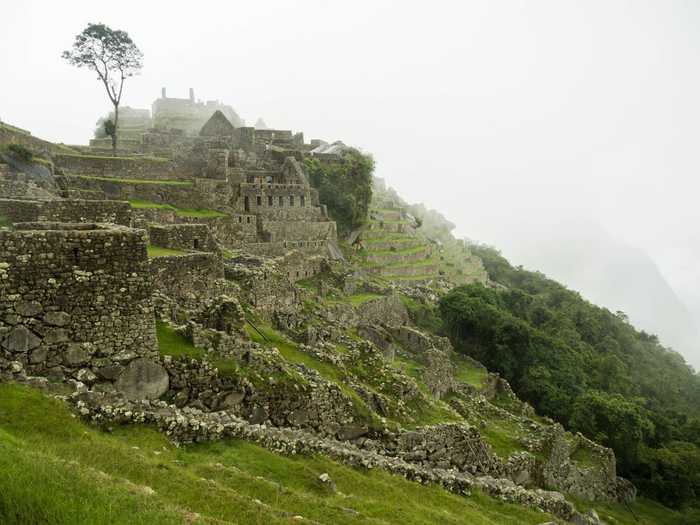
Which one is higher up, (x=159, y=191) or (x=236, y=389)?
(x=159, y=191)

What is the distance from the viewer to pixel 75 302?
431 inches

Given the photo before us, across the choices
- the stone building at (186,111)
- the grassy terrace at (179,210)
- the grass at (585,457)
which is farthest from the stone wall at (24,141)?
the stone building at (186,111)

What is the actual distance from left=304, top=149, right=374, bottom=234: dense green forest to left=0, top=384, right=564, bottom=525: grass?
40867mm

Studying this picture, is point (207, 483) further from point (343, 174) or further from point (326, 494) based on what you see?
point (343, 174)

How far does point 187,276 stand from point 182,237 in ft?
12.2

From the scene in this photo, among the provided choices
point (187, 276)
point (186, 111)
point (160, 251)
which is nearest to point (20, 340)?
point (187, 276)

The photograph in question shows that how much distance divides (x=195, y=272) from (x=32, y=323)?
25.7 ft

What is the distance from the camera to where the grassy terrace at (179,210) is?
32.2 metres

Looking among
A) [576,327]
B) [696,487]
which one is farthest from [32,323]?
[576,327]

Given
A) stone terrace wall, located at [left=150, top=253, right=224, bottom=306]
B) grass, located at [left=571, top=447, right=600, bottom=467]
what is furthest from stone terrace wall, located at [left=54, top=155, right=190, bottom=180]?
grass, located at [left=571, top=447, right=600, bottom=467]

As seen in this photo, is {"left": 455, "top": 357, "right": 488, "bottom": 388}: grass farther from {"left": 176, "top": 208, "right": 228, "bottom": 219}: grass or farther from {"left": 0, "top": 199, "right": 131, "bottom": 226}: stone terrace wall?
{"left": 0, "top": 199, "right": 131, "bottom": 226}: stone terrace wall

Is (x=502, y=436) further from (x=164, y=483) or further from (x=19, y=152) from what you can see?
(x=19, y=152)

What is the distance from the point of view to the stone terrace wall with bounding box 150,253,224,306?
16828 mm

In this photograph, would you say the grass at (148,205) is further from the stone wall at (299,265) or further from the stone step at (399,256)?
the stone step at (399,256)
